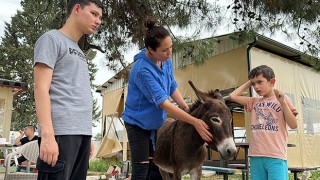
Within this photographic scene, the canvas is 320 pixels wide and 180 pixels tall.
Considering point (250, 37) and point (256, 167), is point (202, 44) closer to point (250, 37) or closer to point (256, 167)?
point (250, 37)

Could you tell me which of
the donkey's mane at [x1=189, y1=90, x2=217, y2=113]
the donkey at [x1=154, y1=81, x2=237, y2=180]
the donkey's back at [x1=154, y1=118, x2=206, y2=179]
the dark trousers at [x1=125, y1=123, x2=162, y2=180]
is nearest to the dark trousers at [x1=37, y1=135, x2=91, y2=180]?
the dark trousers at [x1=125, y1=123, x2=162, y2=180]

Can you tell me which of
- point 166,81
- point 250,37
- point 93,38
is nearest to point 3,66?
point 93,38

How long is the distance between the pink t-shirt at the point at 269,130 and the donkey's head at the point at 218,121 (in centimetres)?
47

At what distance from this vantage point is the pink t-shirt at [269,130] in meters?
2.91

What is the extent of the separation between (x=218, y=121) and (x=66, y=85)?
4.42 feet

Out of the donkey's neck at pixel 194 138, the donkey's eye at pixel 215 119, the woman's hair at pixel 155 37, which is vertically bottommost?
the donkey's neck at pixel 194 138

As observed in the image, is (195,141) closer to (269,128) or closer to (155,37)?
(269,128)

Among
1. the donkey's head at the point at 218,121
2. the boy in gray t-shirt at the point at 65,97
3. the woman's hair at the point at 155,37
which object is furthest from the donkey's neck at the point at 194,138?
the boy in gray t-shirt at the point at 65,97

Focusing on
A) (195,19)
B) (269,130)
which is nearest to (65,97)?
(269,130)

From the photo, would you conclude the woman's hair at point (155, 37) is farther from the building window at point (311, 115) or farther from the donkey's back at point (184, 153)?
the building window at point (311, 115)

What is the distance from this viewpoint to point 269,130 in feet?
9.86

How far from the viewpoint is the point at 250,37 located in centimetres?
576

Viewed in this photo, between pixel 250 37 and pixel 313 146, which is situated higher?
pixel 250 37

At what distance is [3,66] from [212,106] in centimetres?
2847
